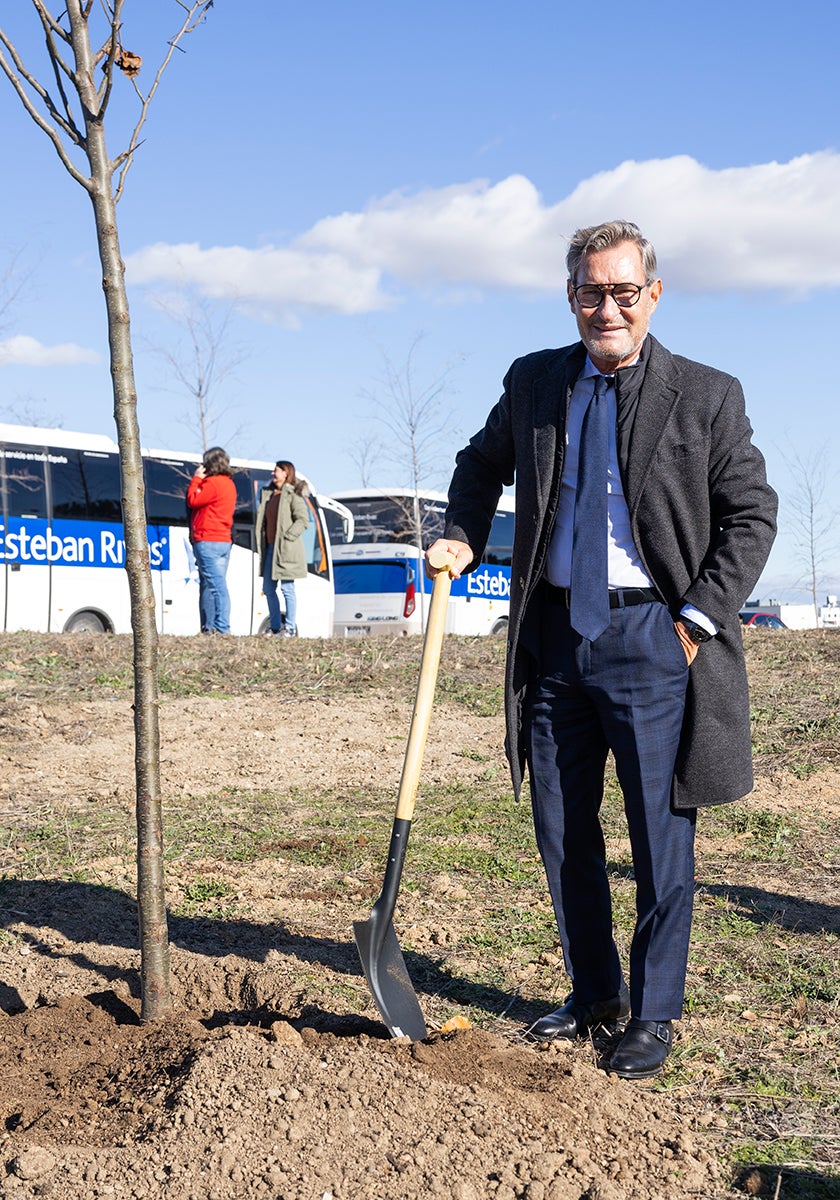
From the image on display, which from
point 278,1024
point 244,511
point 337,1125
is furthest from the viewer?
point 244,511

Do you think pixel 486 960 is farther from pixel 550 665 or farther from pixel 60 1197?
pixel 60 1197

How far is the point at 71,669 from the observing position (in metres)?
9.16

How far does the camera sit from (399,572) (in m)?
20.1

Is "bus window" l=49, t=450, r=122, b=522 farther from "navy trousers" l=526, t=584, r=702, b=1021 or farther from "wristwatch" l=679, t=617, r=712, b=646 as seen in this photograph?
"wristwatch" l=679, t=617, r=712, b=646

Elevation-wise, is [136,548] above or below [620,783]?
above

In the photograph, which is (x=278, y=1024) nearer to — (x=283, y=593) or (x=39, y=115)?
(x=39, y=115)

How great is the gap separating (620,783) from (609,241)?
1435mm

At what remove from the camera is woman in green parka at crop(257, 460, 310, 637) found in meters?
13.7

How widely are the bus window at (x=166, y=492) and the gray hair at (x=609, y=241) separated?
1454 centimetres

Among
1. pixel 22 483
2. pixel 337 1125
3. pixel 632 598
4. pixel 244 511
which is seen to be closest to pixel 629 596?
pixel 632 598

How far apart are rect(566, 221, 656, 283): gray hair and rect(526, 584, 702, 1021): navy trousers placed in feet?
2.89

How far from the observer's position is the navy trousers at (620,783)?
10.7ft

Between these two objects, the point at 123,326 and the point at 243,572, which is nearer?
the point at 123,326

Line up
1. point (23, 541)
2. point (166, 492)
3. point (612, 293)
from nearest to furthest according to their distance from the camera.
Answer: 1. point (612, 293)
2. point (23, 541)
3. point (166, 492)
